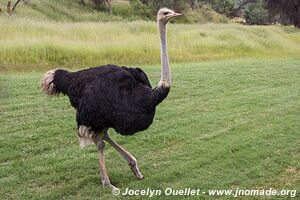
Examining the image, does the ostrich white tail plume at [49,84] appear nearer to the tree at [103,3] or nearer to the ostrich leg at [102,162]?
the ostrich leg at [102,162]

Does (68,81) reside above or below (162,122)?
above

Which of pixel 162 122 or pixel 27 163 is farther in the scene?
pixel 162 122

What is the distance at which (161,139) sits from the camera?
7891 mm

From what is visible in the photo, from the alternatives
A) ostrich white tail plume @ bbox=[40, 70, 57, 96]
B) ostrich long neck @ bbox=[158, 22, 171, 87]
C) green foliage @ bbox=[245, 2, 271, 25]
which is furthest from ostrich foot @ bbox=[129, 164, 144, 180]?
green foliage @ bbox=[245, 2, 271, 25]

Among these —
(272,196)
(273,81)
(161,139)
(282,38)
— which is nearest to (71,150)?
(161,139)

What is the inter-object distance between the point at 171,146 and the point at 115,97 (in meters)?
2.29

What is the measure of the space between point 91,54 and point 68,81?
11.5 metres

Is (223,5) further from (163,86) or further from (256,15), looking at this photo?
(163,86)

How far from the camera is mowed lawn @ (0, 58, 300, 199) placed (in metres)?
5.98

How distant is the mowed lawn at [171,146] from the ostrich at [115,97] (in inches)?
21.7

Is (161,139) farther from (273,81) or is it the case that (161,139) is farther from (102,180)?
(273,81)

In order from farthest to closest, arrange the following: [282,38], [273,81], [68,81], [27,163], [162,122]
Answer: [282,38], [273,81], [162,122], [27,163], [68,81]

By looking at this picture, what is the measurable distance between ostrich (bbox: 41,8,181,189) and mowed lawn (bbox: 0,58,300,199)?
55 centimetres

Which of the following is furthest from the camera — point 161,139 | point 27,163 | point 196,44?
point 196,44
